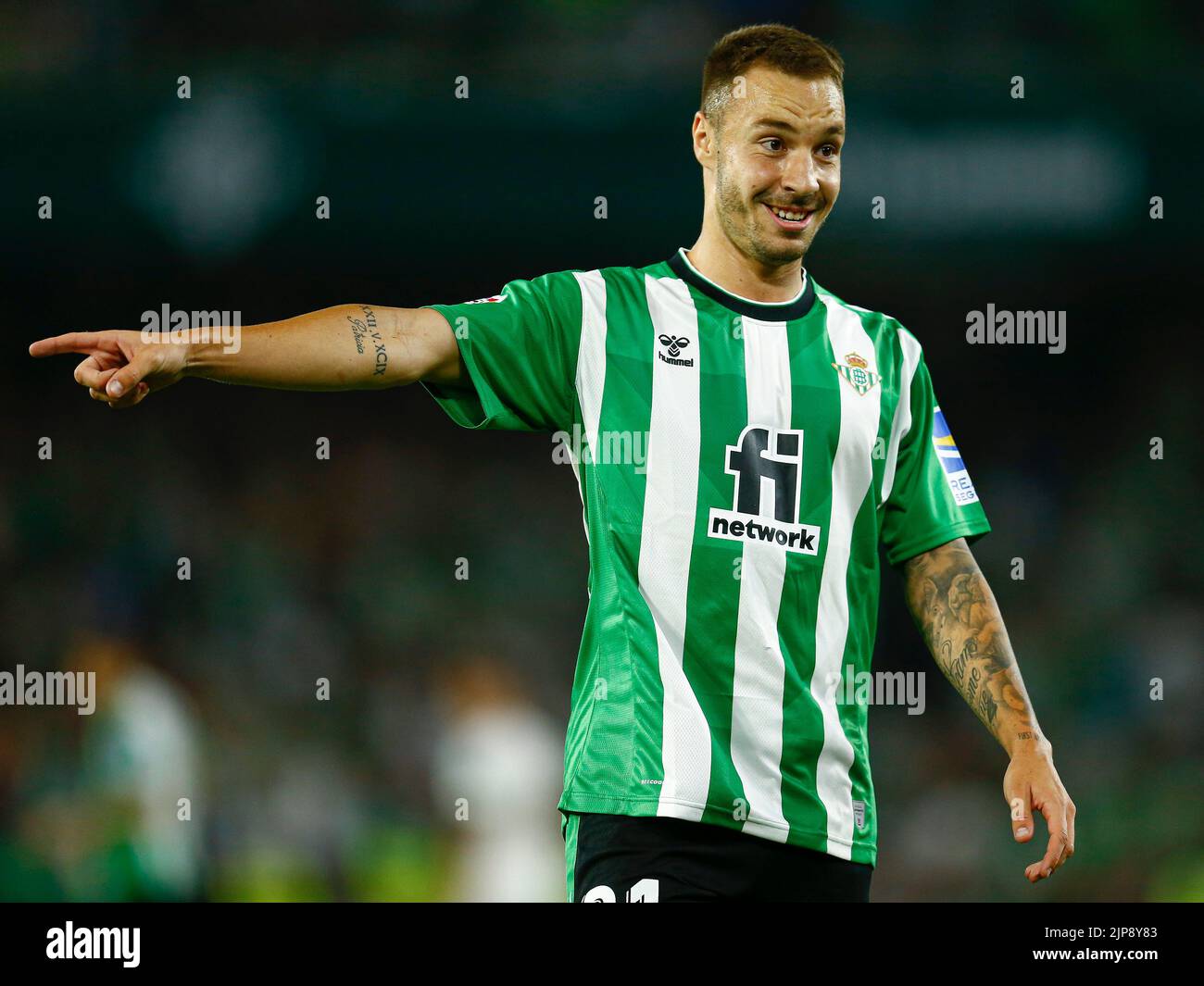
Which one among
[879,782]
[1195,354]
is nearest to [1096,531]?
[1195,354]

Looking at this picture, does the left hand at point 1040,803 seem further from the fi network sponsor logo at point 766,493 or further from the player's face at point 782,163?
the player's face at point 782,163

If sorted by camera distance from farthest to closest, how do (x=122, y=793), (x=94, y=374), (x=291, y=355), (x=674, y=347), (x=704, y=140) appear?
(x=122, y=793)
(x=704, y=140)
(x=674, y=347)
(x=291, y=355)
(x=94, y=374)

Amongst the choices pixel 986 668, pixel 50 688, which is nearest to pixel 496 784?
pixel 50 688

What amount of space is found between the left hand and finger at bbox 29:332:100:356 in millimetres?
1916

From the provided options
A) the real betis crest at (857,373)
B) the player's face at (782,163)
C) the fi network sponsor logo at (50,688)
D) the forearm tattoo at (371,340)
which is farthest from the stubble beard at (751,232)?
the fi network sponsor logo at (50,688)

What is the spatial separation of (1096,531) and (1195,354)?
3.80 feet

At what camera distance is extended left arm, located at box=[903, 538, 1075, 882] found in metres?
2.99

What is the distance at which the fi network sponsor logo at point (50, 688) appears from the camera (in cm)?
663

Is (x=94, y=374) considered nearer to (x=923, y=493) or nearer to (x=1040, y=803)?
(x=923, y=493)

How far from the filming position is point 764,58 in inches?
131

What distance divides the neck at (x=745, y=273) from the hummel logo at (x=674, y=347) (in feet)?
0.66

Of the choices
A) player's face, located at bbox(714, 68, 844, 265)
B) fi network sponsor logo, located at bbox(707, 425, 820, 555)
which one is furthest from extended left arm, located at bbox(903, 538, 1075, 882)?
player's face, located at bbox(714, 68, 844, 265)

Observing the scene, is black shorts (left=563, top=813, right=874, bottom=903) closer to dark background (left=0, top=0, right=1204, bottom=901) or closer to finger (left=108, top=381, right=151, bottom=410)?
finger (left=108, top=381, right=151, bottom=410)
